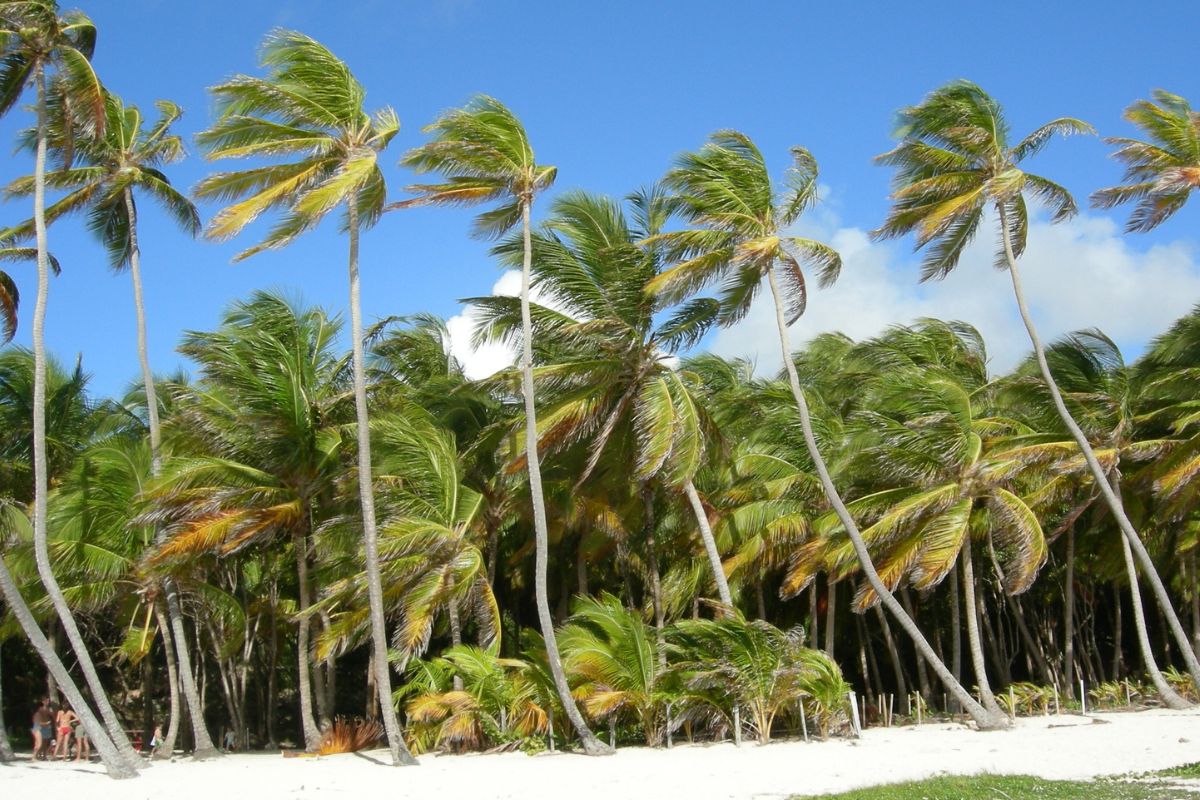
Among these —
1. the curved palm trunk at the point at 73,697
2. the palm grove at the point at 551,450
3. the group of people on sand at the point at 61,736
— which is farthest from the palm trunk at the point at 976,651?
the group of people on sand at the point at 61,736

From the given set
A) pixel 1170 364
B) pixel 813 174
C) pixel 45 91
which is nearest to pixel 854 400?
pixel 1170 364

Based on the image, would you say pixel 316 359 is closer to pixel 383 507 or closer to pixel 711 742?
pixel 383 507

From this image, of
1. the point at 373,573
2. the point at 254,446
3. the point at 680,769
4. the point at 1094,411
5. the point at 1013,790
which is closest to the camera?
the point at 1013,790

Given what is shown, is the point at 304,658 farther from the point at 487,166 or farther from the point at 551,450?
the point at 487,166

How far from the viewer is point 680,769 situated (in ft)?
43.4

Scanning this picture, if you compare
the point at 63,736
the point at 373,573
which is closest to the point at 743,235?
the point at 373,573

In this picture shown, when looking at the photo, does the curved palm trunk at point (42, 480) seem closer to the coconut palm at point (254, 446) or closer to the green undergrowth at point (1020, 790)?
the coconut palm at point (254, 446)

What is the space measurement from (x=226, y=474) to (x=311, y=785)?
6.48 meters

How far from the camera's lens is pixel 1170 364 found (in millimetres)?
21484

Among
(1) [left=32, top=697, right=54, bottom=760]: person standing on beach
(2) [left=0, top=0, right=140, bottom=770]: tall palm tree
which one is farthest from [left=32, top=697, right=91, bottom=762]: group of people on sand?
(2) [left=0, top=0, right=140, bottom=770]: tall palm tree

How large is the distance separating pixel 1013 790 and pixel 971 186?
1171cm

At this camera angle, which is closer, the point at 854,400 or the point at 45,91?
the point at 45,91

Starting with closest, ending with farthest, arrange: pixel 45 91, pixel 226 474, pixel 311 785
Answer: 1. pixel 311 785
2. pixel 45 91
3. pixel 226 474

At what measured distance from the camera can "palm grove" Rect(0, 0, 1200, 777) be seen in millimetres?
16000
